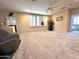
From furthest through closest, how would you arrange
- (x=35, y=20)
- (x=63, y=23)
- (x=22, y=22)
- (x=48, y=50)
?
1. (x=35, y=20)
2. (x=22, y=22)
3. (x=63, y=23)
4. (x=48, y=50)

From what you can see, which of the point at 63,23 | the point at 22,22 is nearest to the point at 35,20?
the point at 22,22

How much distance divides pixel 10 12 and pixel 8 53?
7857 millimetres

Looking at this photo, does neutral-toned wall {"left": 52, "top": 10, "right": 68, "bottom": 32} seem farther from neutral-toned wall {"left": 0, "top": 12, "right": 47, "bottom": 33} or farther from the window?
neutral-toned wall {"left": 0, "top": 12, "right": 47, "bottom": 33}

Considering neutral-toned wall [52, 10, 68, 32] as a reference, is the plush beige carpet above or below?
below

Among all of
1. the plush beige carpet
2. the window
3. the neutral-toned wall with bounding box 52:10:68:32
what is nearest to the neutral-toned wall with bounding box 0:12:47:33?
the window

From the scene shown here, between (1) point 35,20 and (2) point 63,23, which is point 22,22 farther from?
(2) point 63,23

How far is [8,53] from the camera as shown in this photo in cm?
187

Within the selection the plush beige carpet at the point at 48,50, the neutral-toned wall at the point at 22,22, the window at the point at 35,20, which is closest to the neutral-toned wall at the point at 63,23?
the window at the point at 35,20

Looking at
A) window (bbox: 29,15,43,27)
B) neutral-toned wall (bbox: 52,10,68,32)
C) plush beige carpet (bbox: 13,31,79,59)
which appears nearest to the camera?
plush beige carpet (bbox: 13,31,79,59)

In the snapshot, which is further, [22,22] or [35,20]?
[35,20]

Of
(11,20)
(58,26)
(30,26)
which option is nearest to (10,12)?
(11,20)

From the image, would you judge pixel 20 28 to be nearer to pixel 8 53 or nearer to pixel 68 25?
pixel 68 25

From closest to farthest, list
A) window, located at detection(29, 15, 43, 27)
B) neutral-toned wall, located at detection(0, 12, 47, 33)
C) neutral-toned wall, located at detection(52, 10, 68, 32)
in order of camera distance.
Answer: neutral-toned wall, located at detection(52, 10, 68, 32)
neutral-toned wall, located at detection(0, 12, 47, 33)
window, located at detection(29, 15, 43, 27)

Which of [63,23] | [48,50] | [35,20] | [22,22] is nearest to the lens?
[48,50]
